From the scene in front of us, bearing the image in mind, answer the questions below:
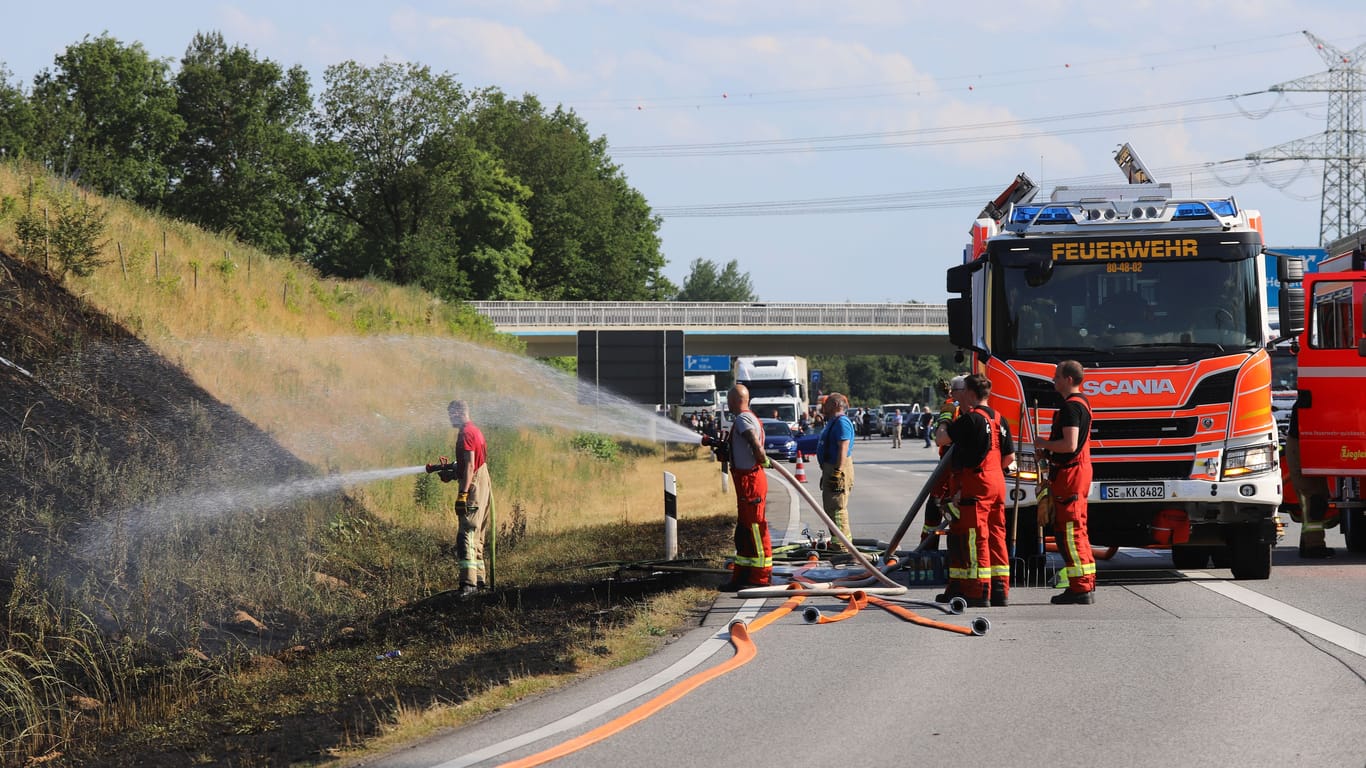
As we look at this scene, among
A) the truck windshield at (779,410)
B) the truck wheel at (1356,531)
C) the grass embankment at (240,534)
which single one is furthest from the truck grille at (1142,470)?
the truck windshield at (779,410)

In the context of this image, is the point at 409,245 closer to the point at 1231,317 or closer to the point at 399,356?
the point at 399,356

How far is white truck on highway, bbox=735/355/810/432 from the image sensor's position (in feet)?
188

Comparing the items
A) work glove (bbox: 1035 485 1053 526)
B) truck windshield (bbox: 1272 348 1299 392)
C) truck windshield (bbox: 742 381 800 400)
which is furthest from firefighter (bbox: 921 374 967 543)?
truck windshield (bbox: 1272 348 1299 392)

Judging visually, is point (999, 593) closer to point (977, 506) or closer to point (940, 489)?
point (977, 506)

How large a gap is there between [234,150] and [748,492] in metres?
67.1

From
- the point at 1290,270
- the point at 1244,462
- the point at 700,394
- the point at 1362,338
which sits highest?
the point at 1290,270

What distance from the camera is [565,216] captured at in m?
90.4

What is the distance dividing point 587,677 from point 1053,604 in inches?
180

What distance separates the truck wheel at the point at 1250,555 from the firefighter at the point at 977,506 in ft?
8.87

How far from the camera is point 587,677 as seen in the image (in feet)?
29.2

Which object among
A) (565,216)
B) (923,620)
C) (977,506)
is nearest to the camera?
(923,620)

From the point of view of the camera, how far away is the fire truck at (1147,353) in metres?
12.7

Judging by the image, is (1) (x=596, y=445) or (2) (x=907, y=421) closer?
(1) (x=596, y=445)

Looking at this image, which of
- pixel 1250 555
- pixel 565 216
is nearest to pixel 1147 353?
pixel 1250 555
